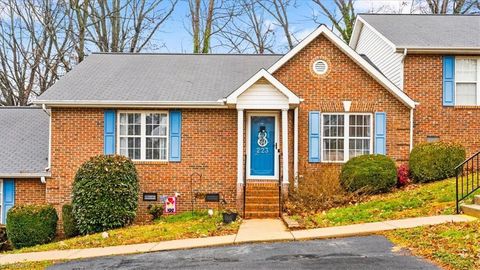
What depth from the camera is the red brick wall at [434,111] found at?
1581 centimetres

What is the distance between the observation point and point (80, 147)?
15.2 m

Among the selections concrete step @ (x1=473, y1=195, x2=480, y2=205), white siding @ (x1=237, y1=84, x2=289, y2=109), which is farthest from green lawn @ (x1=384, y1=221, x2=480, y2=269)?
white siding @ (x1=237, y1=84, x2=289, y2=109)

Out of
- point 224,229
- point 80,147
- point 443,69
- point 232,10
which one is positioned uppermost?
point 232,10

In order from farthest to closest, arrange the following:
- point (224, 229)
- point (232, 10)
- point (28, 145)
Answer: point (232, 10)
point (28, 145)
point (224, 229)

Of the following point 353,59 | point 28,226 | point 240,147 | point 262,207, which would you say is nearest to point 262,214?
point 262,207

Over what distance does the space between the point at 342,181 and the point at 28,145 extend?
34.8 ft

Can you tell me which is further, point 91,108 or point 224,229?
point 91,108

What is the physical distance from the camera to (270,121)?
51.2 ft

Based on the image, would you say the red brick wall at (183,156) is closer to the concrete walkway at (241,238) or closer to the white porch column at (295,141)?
the white porch column at (295,141)

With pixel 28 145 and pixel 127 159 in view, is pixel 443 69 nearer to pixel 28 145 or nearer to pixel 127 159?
pixel 127 159

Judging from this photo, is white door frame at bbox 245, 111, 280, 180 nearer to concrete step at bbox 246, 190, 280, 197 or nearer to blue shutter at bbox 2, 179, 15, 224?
concrete step at bbox 246, 190, 280, 197

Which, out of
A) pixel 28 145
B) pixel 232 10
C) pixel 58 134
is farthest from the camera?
pixel 232 10

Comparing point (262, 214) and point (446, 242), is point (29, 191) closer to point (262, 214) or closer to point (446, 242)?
point (262, 214)

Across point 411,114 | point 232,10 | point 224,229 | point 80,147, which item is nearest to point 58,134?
point 80,147
